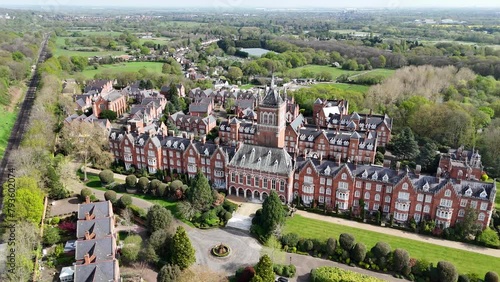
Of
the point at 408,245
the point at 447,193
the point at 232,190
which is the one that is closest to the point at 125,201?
the point at 232,190

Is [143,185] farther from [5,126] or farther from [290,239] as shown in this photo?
[5,126]

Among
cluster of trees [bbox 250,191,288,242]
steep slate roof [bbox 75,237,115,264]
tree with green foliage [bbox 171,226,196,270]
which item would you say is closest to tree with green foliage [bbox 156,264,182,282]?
tree with green foliage [bbox 171,226,196,270]

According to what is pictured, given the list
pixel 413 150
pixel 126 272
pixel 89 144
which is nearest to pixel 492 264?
pixel 413 150

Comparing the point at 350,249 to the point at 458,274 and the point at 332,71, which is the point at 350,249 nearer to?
the point at 458,274

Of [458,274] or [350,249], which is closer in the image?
[458,274]

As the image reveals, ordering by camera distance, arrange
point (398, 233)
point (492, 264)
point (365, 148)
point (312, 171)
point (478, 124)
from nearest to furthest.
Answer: point (492, 264) < point (398, 233) < point (312, 171) < point (365, 148) < point (478, 124)

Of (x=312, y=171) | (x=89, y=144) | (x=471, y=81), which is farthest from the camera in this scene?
(x=471, y=81)

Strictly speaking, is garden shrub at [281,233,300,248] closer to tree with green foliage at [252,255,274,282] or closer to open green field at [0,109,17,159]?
tree with green foliage at [252,255,274,282]
